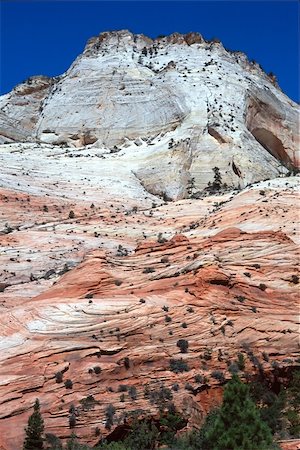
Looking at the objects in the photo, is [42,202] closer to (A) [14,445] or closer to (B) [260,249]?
(B) [260,249]

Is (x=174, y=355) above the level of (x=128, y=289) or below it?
below

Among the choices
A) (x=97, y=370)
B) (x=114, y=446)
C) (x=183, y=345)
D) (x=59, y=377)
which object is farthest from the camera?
(x=183, y=345)

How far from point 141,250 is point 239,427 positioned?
516 inches

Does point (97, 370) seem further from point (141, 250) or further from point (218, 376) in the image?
point (141, 250)

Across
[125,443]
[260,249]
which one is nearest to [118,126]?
[260,249]

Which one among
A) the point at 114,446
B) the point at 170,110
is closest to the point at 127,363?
the point at 114,446

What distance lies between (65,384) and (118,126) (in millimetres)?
39954

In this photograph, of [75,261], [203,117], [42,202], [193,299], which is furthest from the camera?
[203,117]

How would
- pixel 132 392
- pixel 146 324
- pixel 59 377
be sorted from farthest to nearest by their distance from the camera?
pixel 146 324 < pixel 59 377 < pixel 132 392

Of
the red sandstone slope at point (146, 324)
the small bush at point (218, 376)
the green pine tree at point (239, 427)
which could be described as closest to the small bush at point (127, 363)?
the red sandstone slope at point (146, 324)

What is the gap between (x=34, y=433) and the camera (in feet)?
53.0

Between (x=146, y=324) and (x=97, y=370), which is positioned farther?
(x=146, y=324)

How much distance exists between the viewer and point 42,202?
36.9 m

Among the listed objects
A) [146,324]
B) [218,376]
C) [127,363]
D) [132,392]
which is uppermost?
[146,324]
